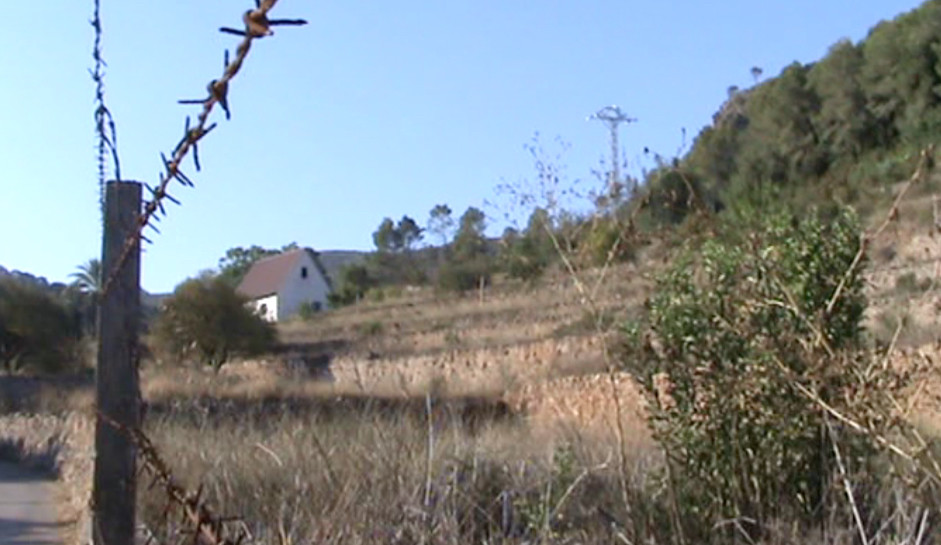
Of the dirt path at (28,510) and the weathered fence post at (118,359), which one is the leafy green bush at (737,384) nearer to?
the weathered fence post at (118,359)

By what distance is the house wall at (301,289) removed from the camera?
61.4 m

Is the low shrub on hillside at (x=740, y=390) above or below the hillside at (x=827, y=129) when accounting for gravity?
below

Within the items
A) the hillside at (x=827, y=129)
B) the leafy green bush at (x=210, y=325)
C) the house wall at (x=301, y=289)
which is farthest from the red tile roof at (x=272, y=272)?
the hillside at (x=827, y=129)

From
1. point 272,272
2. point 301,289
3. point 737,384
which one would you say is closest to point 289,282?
point 301,289

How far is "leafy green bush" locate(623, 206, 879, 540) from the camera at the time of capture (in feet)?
23.5

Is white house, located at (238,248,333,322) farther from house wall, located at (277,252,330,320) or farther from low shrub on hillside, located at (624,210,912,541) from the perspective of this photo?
low shrub on hillside, located at (624,210,912,541)

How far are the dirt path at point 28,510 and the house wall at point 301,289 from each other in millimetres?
43620

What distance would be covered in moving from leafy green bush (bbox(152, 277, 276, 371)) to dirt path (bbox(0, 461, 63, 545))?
80.8 ft

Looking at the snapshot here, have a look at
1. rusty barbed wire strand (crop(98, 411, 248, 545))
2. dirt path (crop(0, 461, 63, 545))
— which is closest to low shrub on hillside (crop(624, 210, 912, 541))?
rusty barbed wire strand (crop(98, 411, 248, 545))

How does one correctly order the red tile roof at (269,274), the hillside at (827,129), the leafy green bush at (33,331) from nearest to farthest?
the hillside at (827,129), the leafy green bush at (33,331), the red tile roof at (269,274)

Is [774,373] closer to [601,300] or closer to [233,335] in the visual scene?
[601,300]

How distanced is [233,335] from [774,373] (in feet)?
128

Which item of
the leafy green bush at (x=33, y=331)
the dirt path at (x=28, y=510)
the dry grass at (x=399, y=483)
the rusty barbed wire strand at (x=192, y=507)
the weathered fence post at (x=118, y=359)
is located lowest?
the dirt path at (x=28, y=510)

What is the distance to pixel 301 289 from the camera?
62.9m
